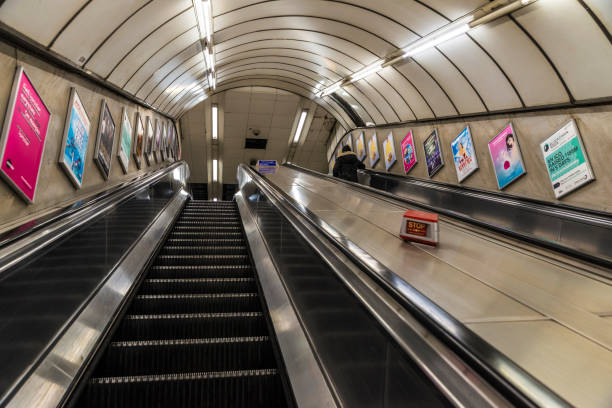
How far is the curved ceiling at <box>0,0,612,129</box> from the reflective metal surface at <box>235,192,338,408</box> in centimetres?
320

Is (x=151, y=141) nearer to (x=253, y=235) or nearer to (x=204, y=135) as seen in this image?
(x=253, y=235)

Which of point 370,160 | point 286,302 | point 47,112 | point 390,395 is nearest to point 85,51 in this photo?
point 47,112

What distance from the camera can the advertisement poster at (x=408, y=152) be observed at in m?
9.75

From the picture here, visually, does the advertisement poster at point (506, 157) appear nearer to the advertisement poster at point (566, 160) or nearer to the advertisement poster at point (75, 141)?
the advertisement poster at point (566, 160)

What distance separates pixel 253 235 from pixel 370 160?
28.6ft

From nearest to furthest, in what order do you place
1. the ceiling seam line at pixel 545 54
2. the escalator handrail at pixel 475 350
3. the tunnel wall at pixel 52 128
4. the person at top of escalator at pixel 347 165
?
1. the escalator handrail at pixel 475 350
2. the tunnel wall at pixel 52 128
3. the ceiling seam line at pixel 545 54
4. the person at top of escalator at pixel 347 165

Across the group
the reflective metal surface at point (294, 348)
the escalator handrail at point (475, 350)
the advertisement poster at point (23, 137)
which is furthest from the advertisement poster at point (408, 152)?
the escalator handrail at point (475, 350)

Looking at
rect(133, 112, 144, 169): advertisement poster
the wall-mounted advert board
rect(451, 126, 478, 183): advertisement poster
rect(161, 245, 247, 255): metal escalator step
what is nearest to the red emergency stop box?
rect(161, 245, 247, 255): metal escalator step

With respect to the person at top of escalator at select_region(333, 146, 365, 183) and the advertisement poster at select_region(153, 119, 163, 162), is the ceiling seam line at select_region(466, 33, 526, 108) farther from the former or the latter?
the advertisement poster at select_region(153, 119, 163, 162)

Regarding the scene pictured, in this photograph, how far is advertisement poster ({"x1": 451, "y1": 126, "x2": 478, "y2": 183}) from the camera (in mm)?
7477

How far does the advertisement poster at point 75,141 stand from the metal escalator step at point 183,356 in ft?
10.9

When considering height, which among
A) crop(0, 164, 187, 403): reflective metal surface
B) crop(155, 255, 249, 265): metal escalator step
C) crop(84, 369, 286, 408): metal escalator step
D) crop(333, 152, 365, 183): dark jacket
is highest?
crop(333, 152, 365, 183): dark jacket

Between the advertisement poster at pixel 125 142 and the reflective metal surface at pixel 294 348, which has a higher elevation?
the advertisement poster at pixel 125 142

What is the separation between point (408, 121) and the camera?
1013cm
